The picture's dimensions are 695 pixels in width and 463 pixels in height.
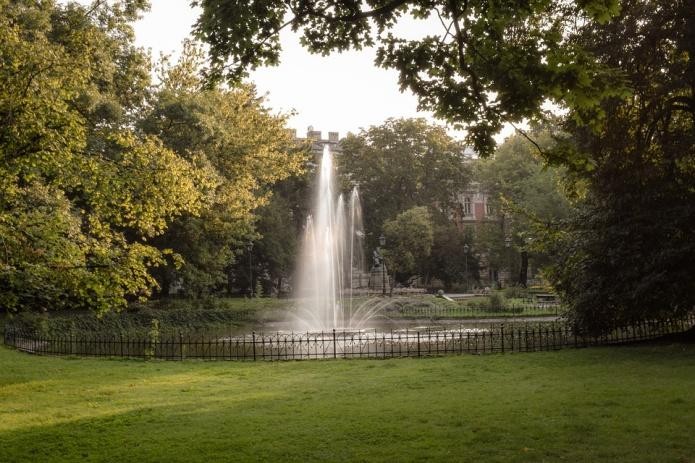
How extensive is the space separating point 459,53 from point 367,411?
5.21 meters

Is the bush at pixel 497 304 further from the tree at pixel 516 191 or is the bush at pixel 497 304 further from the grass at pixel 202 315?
the tree at pixel 516 191

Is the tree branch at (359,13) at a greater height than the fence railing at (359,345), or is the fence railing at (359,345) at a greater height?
the tree branch at (359,13)

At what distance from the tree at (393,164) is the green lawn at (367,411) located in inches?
1691

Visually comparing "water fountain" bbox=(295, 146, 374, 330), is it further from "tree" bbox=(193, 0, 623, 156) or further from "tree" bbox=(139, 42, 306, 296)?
"tree" bbox=(193, 0, 623, 156)

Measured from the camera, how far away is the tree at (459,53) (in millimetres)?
7543

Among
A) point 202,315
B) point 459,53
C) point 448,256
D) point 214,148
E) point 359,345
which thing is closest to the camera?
point 459,53

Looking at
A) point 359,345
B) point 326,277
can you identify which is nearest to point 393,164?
point 326,277

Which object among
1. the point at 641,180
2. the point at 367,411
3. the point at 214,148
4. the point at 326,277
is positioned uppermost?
the point at 214,148

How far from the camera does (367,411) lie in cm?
927

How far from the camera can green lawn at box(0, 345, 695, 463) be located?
7285mm

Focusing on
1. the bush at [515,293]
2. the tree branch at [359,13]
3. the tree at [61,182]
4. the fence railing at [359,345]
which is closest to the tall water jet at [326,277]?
the fence railing at [359,345]

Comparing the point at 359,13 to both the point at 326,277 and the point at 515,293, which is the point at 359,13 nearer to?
the point at 326,277

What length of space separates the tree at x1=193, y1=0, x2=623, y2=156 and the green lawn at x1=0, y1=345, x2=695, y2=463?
3.87 metres

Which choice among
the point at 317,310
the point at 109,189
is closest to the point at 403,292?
the point at 317,310
